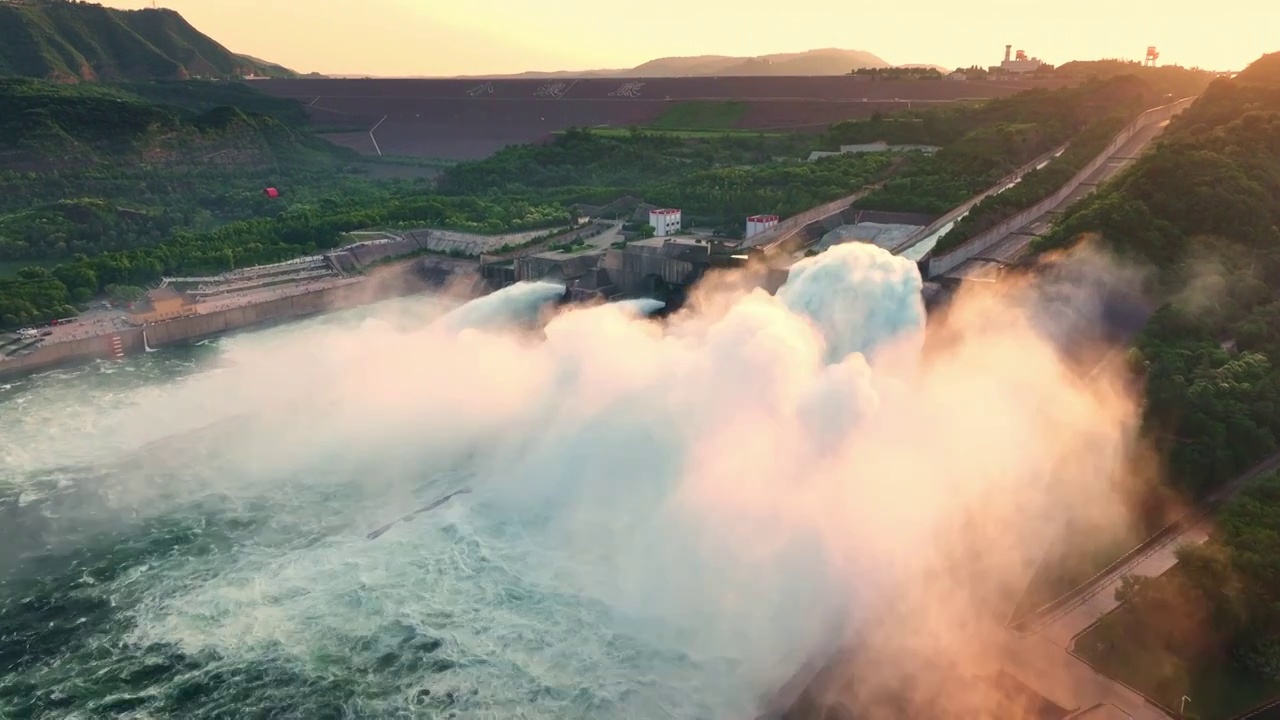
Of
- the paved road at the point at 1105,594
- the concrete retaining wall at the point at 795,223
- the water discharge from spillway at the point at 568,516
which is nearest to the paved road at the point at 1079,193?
the water discharge from spillway at the point at 568,516

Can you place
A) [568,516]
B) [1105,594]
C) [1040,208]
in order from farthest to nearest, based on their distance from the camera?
[1040,208] → [568,516] → [1105,594]

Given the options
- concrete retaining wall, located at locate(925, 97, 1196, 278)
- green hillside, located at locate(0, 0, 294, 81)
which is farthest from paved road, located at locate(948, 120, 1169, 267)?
green hillside, located at locate(0, 0, 294, 81)

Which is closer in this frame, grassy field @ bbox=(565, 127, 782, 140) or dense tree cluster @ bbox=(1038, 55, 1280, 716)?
dense tree cluster @ bbox=(1038, 55, 1280, 716)

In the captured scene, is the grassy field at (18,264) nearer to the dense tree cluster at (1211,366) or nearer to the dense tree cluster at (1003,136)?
the dense tree cluster at (1003,136)

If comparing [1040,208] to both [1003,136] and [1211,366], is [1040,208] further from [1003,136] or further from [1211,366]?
[1211,366]

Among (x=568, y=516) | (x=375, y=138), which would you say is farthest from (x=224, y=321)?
(x=375, y=138)

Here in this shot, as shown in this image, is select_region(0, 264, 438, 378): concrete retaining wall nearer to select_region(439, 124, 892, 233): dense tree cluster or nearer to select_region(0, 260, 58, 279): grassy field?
select_region(439, 124, 892, 233): dense tree cluster

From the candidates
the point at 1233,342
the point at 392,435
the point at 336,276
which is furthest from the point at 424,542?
the point at 336,276
